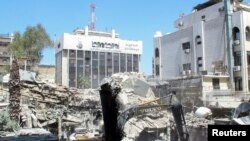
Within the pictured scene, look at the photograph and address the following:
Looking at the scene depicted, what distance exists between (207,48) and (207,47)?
0.47 feet

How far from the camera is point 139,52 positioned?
111m

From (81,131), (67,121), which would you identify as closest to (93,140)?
(81,131)

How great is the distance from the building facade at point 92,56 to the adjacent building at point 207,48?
40529 mm

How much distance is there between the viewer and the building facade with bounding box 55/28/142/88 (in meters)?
94.1

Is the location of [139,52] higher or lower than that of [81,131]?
higher

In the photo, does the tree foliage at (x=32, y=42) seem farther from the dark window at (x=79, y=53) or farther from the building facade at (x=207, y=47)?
the dark window at (x=79, y=53)

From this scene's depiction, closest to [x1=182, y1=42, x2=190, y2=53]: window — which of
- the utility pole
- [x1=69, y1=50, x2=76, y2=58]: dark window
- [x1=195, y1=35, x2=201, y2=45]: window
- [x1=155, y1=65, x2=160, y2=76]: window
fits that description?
[x1=195, y1=35, x2=201, y2=45]: window

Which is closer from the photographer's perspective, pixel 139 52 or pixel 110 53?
pixel 110 53

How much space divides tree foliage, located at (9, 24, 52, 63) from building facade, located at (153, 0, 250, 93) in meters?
19.3

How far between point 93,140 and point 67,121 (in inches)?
443

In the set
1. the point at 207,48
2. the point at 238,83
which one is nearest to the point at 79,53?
the point at 207,48

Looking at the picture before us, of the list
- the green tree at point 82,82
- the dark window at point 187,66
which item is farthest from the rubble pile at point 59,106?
the green tree at point 82,82

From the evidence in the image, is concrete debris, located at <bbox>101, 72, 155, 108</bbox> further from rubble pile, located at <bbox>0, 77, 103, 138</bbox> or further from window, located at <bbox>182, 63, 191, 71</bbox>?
window, located at <bbox>182, 63, 191, 71</bbox>

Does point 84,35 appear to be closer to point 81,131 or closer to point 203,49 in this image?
point 203,49
